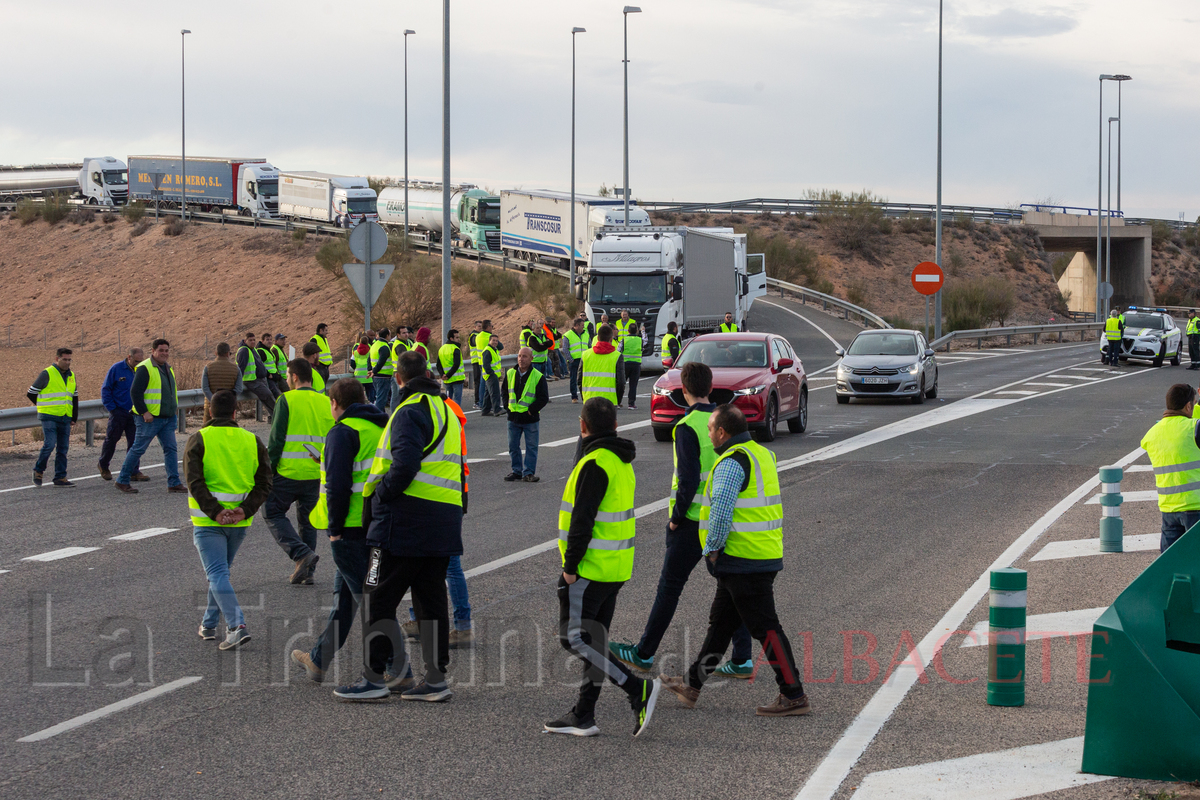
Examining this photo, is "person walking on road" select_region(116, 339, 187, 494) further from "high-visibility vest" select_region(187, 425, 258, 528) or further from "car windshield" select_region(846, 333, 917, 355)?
"car windshield" select_region(846, 333, 917, 355)

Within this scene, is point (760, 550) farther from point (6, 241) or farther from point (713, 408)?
point (6, 241)

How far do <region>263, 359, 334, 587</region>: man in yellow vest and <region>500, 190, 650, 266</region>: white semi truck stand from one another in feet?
122

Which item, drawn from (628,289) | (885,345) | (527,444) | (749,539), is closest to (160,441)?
(527,444)

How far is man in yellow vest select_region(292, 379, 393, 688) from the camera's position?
688cm

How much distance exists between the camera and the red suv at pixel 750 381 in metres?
18.0

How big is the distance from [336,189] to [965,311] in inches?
1320

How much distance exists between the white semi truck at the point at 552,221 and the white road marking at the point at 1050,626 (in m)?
38.9

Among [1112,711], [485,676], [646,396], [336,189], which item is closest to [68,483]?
[485,676]

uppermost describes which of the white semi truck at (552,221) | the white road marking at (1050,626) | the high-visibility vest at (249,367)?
the white semi truck at (552,221)

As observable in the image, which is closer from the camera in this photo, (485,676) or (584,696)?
(584,696)

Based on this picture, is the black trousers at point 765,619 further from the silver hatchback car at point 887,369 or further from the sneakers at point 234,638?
the silver hatchback car at point 887,369

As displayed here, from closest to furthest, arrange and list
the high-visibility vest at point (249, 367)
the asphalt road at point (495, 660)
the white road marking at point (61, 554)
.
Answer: the asphalt road at point (495, 660), the white road marking at point (61, 554), the high-visibility vest at point (249, 367)

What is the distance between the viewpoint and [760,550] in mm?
6355

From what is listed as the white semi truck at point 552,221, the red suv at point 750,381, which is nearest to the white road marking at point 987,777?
the red suv at point 750,381
